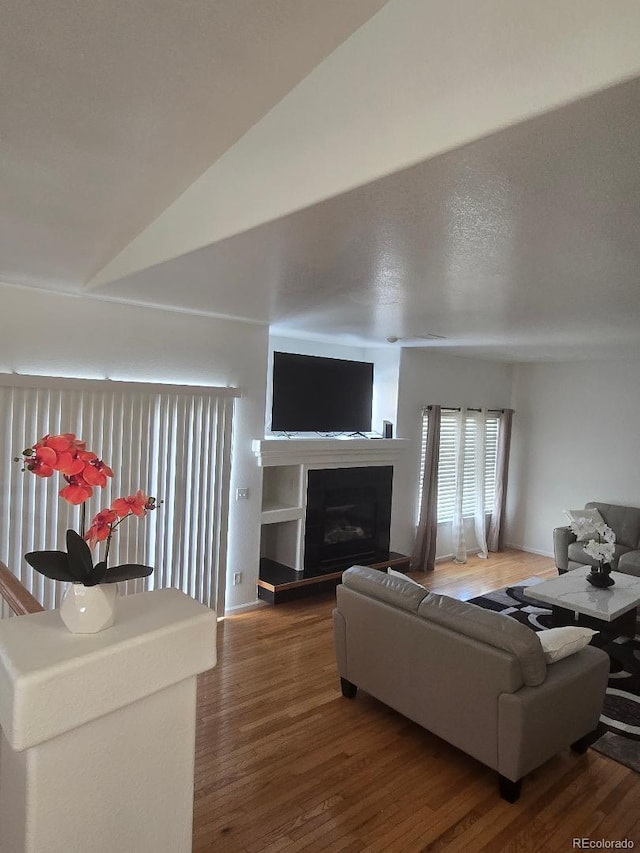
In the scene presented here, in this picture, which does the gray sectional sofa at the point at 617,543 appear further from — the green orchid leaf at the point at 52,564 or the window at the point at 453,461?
the green orchid leaf at the point at 52,564

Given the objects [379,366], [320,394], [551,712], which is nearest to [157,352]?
[320,394]

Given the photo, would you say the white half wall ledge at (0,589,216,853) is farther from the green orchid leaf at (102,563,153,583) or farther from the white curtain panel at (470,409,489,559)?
the white curtain panel at (470,409,489,559)

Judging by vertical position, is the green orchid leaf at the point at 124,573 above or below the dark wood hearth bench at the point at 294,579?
above

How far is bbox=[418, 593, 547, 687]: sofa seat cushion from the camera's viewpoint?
260 centimetres

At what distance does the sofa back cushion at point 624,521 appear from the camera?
6031mm

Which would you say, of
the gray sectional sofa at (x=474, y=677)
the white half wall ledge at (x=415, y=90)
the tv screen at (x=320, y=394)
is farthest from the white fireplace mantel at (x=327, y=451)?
the white half wall ledge at (x=415, y=90)

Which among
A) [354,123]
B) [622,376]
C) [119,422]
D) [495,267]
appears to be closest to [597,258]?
[495,267]

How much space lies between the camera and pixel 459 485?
6945 mm

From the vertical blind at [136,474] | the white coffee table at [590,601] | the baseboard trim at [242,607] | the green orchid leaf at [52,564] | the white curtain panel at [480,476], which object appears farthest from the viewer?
the white curtain panel at [480,476]

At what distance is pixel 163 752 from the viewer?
987 millimetres

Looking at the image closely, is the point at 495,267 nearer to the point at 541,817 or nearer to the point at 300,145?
the point at 300,145

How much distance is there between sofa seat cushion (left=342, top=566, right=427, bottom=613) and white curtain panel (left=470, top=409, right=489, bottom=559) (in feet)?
13.5

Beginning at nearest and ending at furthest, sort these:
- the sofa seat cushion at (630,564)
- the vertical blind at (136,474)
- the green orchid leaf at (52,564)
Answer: the green orchid leaf at (52,564) → the vertical blind at (136,474) → the sofa seat cushion at (630,564)

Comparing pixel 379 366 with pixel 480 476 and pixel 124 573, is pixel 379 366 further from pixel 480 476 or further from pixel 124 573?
pixel 124 573
